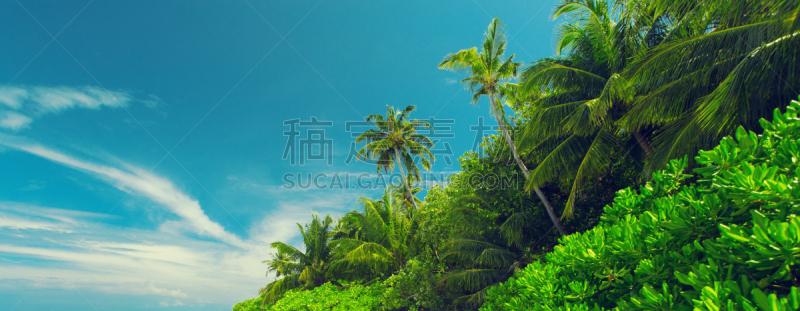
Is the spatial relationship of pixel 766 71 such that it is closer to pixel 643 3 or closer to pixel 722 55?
pixel 722 55

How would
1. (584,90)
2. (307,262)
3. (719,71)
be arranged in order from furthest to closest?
(307,262)
(584,90)
(719,71)

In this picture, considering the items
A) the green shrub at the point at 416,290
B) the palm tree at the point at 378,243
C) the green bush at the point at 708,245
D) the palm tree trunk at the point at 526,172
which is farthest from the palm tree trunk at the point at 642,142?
the palm tree at the point at 378,243

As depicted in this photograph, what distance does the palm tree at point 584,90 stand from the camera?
752 cm

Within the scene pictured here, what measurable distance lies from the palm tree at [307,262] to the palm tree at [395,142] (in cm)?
532

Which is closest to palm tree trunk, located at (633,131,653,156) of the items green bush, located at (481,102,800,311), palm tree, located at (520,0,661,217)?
palm tree, located at (520,0,661,217)

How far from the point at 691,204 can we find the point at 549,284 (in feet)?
3.65

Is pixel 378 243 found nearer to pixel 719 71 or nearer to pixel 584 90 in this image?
pixel 584 90

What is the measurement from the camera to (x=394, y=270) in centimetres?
1495

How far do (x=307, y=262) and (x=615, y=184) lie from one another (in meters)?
16.0

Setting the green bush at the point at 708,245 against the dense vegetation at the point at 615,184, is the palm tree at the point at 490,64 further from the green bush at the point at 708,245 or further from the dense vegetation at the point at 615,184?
the green bush at the point at 708,245

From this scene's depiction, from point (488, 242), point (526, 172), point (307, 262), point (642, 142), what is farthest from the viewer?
point (307, 262)

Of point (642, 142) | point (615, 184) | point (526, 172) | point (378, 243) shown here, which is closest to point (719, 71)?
point (642, 142)

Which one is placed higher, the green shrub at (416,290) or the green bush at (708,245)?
the green shrub at (416,290)

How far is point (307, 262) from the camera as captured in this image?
19.0 metres
